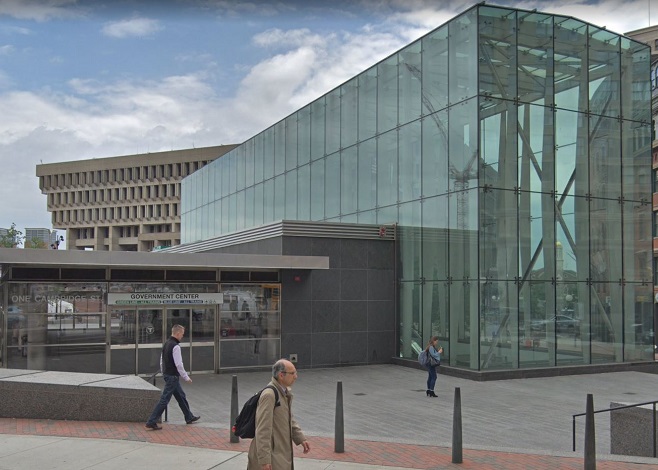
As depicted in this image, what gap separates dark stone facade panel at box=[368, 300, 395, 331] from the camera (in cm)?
2262

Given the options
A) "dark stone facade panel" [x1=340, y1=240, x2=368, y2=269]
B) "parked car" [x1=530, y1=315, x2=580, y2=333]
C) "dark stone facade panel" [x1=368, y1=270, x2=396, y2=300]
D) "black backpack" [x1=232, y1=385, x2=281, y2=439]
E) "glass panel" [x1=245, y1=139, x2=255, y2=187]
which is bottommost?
"parked car" [x1=530, y1=315, x2=580, y2=333]

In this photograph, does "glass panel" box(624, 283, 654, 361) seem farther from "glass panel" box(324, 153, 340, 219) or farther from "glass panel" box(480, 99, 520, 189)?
"glass panel" box(324, 153, 340, 219)

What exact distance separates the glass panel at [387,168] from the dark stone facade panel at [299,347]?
593cm

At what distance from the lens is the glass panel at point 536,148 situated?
20.4 m

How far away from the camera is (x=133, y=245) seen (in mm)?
117500

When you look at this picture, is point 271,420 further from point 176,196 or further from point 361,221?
point 176,196

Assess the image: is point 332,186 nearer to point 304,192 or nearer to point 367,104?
point 304,192

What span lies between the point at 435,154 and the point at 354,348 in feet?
22.3

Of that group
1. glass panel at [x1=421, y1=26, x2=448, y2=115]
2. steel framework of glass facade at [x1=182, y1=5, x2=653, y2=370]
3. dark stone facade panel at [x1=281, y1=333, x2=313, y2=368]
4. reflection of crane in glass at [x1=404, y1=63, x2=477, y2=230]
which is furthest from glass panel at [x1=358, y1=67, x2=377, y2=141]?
dark stone facade panel at [x1=281, y1=333, x2=313, y2=368]

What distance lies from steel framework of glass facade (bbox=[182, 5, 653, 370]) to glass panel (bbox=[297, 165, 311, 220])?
5.24 m

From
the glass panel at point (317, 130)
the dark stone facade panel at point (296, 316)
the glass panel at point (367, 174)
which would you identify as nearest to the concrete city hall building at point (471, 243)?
the dark stone facade panel at point (296, 316)

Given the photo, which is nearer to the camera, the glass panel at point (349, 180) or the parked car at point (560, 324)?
the parked car at point (560, 324)

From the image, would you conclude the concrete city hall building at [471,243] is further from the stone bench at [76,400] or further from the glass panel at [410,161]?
the stone bench at [76,400]

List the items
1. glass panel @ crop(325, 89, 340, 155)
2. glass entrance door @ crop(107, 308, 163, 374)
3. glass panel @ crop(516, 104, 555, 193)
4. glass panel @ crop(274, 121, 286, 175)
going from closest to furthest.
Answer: glass entrance door @ crop(107, 308, 163, 374)
glass panel @ crop(516, 104, 555, 193)
glass panel @ crop(325, 89, 340, 155)
glass panel @ crop(274, 121, 286, 175)
